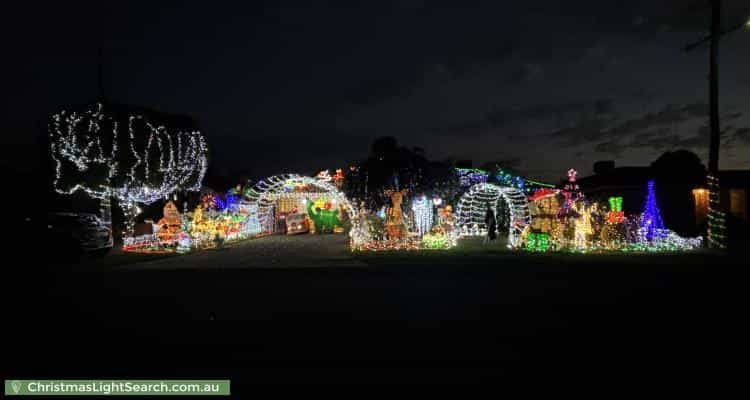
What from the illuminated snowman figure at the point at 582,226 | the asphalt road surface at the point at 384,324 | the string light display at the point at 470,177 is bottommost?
the asphalt road surface at the point at 384,324

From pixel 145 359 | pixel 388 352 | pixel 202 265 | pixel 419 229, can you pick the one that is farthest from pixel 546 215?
pixel 145 359

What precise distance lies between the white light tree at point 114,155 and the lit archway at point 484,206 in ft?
39.3

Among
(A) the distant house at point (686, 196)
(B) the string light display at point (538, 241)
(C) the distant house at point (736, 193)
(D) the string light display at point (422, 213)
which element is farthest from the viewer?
(C) the distant house at point (736, 193)

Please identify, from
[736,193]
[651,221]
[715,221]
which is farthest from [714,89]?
[736,193]

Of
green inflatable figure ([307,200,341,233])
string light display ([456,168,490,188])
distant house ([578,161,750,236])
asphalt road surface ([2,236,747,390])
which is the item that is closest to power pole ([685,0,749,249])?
asphalt road surface ([2,236,747,390])

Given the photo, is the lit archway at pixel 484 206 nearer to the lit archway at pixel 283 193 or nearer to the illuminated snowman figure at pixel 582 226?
the illuminated snowman figure at pixel 582 226

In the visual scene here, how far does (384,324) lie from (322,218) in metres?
21.1

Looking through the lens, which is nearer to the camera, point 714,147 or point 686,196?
point 714,147

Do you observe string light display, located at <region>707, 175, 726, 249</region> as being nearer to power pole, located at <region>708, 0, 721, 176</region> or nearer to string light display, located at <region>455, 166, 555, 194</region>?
power pole, located at <region>708, 0, 721, 176</region>

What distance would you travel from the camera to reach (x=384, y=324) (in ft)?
17.1

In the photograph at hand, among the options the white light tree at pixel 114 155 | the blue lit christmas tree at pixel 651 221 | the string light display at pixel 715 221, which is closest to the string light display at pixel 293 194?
the white light tree at pixel 114 155

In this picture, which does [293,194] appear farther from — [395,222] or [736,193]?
[736,193]

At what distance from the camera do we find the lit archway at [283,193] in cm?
1894

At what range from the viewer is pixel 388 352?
423 centimetres
